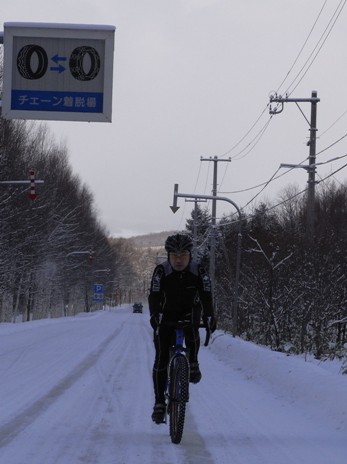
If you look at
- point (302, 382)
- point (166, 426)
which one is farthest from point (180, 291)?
point (302, 382)

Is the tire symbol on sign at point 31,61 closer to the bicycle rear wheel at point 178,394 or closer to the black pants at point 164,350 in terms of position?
the black pants at point 164,350

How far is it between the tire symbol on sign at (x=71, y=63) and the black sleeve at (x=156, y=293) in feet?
22.0

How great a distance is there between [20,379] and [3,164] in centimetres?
2607

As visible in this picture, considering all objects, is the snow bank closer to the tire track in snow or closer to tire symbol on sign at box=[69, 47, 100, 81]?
the tire track in snow

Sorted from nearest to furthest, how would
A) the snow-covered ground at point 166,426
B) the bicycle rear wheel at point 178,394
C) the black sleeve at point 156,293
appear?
the snow-covered ground at point 166,426 < the bicycle rear wheel at point 178,394 < the black sleeve at point 156,293

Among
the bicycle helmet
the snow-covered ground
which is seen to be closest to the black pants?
the snow-covered ground

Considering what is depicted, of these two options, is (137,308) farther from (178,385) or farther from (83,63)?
(178,385)

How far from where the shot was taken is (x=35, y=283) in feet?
186

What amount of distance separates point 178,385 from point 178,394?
0.27 ft

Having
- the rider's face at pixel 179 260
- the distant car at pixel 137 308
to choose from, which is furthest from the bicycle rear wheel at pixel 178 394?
the distant car at pixel 137 308

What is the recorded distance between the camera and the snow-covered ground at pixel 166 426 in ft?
20.3

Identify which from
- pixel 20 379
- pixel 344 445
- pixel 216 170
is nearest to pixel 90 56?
pixel 20 379

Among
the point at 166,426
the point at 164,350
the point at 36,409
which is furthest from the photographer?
the point at 36,409

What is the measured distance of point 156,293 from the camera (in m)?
6.77
